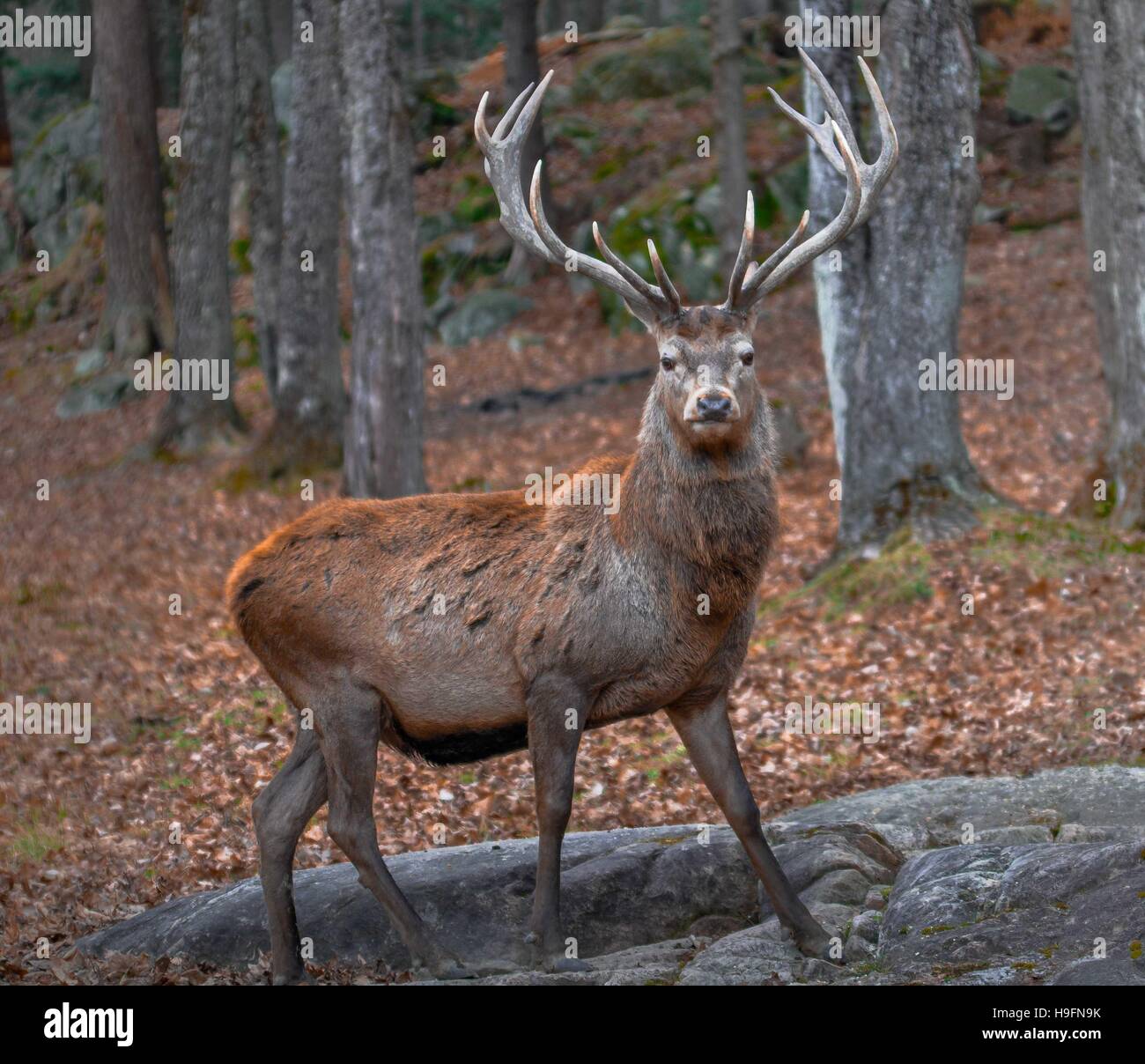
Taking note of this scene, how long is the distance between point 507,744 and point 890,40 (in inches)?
283

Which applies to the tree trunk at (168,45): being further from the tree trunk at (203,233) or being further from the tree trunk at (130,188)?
the tree trunk at (203,233)

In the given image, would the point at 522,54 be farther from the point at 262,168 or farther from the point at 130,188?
the point at 130,188

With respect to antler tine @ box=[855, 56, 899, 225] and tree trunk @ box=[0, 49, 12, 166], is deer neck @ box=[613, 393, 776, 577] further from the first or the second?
tree trunk @ box=[0, 49, 12, 166]

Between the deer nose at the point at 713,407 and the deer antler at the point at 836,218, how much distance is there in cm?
59

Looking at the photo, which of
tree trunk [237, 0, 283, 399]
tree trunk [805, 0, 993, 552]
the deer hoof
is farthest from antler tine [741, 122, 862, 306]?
tree trunk [237, 0, 283, 399]

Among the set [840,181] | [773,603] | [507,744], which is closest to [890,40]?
[840,181]
